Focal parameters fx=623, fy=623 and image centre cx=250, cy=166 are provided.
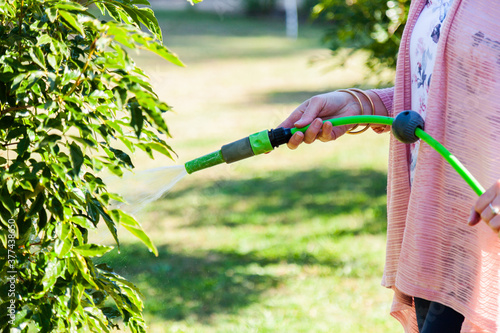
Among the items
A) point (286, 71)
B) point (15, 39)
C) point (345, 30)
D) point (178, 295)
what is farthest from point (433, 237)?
point (286, 71)

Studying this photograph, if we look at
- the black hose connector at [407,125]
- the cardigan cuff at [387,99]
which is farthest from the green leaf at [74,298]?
the cardigan cuff at [387,99]

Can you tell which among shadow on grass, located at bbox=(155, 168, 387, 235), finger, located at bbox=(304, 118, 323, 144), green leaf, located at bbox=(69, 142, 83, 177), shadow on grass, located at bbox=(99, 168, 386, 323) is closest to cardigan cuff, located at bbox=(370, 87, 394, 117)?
finger, located at bbox=(304, 118, 323, 144)

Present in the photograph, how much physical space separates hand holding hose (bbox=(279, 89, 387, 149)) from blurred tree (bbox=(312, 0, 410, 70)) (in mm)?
2100

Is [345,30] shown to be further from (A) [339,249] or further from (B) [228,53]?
(B) [228,53]

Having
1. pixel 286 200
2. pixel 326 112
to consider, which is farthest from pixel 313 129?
pixel 286 200

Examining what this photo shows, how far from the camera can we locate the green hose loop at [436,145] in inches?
50.3

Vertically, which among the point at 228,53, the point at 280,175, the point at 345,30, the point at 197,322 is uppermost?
the point at 345,30

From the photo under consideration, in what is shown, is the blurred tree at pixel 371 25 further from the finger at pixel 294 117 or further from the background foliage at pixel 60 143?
the background foliage at pixel 60 143

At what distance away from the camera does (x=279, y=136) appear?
1.57m

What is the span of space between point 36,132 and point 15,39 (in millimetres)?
200

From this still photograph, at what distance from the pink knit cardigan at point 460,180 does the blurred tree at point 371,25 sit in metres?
2.39

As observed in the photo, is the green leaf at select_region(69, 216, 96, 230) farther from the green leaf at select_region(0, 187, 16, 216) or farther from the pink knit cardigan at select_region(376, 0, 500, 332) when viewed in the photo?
the pink knit cardigan at select_region(376, 0, 500, 332)

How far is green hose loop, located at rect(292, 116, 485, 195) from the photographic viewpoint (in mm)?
1277

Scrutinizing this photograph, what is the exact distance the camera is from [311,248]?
4266 millimetres
